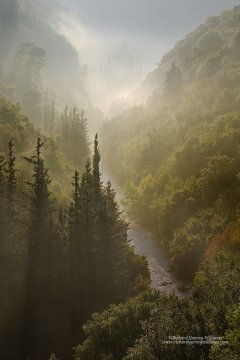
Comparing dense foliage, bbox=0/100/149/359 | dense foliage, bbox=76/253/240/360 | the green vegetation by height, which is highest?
the green vegetation

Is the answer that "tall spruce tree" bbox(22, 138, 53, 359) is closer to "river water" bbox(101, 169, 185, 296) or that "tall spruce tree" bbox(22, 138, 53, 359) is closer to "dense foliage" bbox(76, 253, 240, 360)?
"dense foliage" bbox(76, 253, 240, 360)

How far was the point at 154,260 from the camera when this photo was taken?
5369 centimetres

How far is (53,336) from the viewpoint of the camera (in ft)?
120

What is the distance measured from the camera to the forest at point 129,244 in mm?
24391

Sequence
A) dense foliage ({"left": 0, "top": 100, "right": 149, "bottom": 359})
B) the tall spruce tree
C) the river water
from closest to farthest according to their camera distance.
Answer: the tall spruce tree, dense foliage ({"left": 0, "top": 100, "right": 149, "bottom": 359}), the river water

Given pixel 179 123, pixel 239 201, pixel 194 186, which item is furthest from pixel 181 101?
pixel 239 201

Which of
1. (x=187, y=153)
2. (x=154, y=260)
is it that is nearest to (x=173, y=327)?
(x=154, y=260)

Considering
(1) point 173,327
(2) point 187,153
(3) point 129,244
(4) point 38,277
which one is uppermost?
(2) point 187,153

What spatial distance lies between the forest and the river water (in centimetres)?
94

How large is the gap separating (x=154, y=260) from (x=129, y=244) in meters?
4.82

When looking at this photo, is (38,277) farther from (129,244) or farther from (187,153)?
(187,153)

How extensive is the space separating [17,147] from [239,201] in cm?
3881

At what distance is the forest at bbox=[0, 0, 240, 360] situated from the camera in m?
24.4

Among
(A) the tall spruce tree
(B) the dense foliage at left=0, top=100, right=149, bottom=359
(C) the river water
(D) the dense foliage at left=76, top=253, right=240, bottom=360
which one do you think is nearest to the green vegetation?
(C) the river water
